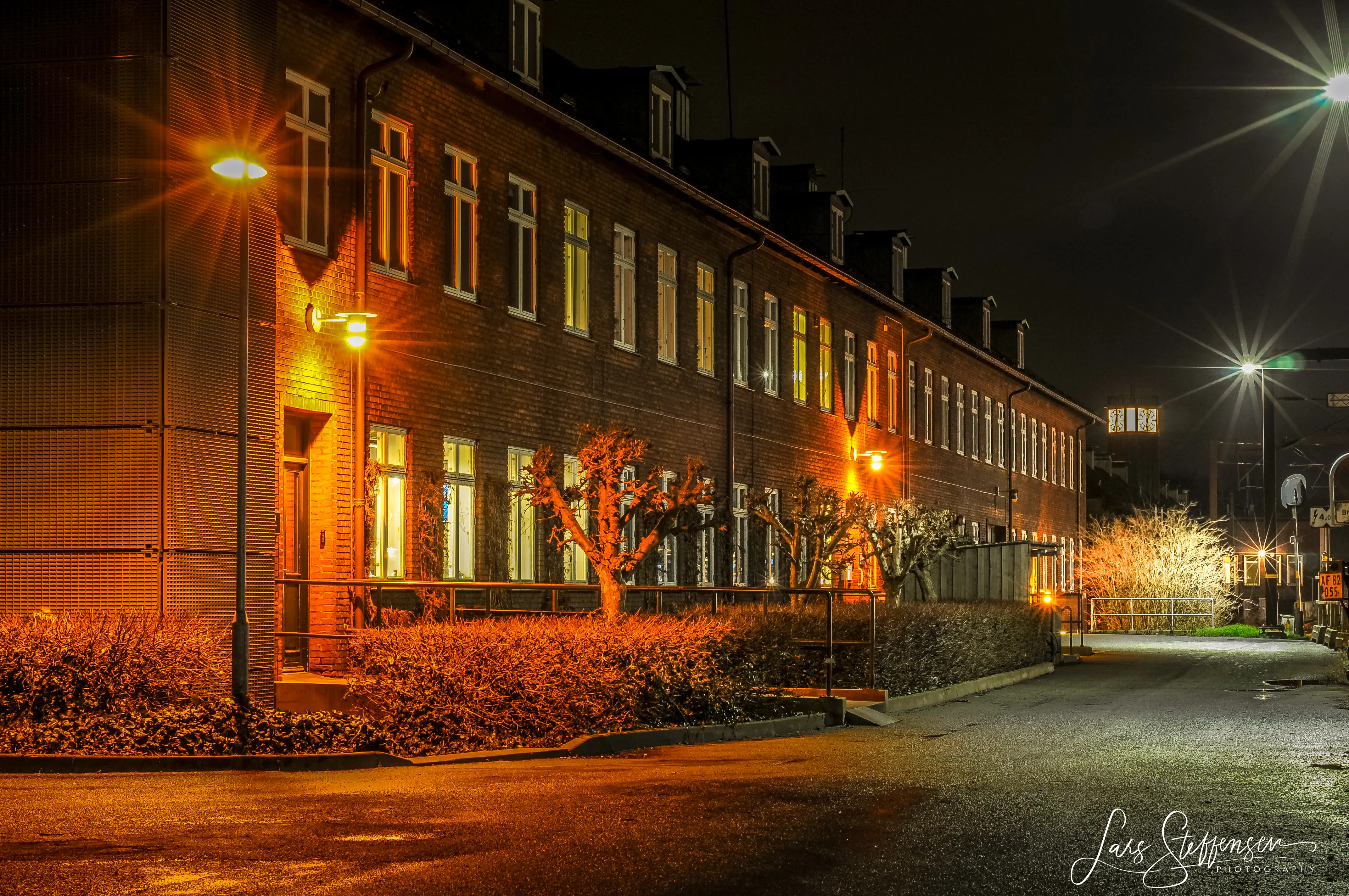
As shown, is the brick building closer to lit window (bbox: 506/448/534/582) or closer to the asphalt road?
lit window (bbox: 506/448/534/582)

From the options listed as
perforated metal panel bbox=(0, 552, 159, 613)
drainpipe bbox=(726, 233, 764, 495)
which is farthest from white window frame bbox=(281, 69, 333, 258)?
drainpipe bbox=(726, 233, 764, 495)

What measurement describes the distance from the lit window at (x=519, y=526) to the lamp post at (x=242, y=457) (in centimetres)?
749

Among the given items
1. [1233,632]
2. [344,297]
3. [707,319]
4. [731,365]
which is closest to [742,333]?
[731,365]

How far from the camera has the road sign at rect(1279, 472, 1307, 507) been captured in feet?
182

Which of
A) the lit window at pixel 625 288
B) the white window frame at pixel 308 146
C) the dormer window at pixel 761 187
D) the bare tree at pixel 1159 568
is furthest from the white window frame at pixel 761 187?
the bare tree at pixel 1159 568

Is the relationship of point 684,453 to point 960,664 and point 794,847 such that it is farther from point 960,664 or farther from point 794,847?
point 794,847

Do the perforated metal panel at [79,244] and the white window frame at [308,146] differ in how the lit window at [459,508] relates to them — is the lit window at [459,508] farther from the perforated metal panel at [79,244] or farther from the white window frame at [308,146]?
the perforated metal panel at [79,244]

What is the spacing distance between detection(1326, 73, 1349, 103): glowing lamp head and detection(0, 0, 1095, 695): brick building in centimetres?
1039

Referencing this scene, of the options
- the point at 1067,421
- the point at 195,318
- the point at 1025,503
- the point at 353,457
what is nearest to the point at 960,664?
the point at 353,457

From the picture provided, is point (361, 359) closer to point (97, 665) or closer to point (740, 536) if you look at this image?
point (97, 665)

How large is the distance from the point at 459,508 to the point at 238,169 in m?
8.16

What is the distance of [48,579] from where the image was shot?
1652 cm

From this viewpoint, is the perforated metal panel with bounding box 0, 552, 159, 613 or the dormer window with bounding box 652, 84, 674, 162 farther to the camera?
the dormer window with bounding box 652, 84, 674, 162

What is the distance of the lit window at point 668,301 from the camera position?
2853 centimetres
